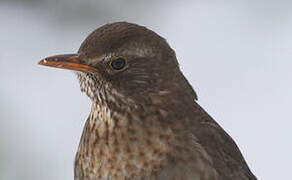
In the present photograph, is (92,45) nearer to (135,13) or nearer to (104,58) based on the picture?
(104,58)

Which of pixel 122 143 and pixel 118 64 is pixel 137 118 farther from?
pixel 118 64

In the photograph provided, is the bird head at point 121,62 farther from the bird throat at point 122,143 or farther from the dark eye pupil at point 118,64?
the bird throat at point 122,143

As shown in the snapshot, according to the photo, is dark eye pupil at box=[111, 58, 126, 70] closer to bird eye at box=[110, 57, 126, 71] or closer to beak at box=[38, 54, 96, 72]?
bird eye at box=[110, 57, 126, 71]

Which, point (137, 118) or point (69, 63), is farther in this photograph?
point (137, 118)

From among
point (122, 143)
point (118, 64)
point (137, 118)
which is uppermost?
point (118, 64)

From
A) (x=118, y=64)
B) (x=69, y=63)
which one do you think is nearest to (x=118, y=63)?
(x=118, y=64)

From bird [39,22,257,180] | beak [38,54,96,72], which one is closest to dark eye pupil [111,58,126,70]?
bird [39,22,257,180]

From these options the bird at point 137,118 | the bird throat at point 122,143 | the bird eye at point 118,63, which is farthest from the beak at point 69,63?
the bird throat at point 122,143

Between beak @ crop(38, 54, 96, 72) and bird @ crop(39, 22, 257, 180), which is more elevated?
beak @ crop(38, 54, 96, 72)
